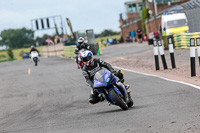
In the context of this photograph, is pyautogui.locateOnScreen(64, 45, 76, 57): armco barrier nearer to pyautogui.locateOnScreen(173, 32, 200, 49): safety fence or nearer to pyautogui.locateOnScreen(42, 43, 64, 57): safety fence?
pyautogui.locateOnScreen(42, 43, 64, 57): safety fence

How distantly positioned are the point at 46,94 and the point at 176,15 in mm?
24102

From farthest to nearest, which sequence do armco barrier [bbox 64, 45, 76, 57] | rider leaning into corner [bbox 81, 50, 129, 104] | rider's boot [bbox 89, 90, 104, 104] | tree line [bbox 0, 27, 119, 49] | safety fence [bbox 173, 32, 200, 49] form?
tree line [bbox 0, 27, 119, 49] < armco barrier [bbox 64, 45, 76, 57] < safety fence [bbox 173, 32, 200, 49] < rider's boot [bbox 89, 90, 104, 104] < rider leaning into corner [bbox 81, 50, 129, 104]

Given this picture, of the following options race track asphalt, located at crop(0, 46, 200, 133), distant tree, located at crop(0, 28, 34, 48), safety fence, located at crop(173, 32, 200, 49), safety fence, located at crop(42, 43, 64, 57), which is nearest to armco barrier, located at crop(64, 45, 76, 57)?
safety fence, located at crop(42, 43, 64, 57)

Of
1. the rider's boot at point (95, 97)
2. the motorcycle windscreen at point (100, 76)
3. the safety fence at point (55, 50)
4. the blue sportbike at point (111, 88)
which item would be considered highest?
the motorcycle windscreen at point (100, 76)

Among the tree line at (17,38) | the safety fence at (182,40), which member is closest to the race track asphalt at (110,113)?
the safety fence at (182,40)

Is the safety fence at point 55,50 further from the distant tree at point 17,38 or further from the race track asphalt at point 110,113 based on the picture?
the distant tree at point 17,38

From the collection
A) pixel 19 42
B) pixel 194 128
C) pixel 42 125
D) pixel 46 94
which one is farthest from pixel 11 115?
pixel 19 42

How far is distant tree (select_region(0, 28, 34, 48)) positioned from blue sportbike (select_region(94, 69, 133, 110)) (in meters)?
172

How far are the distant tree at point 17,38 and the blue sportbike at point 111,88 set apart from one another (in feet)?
565

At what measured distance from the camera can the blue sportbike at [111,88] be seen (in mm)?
8820

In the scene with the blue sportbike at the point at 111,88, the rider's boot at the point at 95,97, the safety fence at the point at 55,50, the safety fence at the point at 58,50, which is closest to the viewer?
the blue sportbike at the point at 111,88

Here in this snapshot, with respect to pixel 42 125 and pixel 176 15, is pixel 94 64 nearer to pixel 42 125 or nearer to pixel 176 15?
pixel 42 125

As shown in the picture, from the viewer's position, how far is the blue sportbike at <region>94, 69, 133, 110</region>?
28.9 ft

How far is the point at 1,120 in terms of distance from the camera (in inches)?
394
